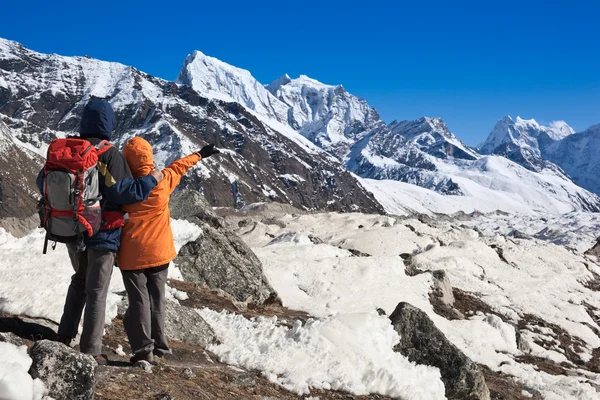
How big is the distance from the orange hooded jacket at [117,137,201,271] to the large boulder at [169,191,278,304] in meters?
8.98

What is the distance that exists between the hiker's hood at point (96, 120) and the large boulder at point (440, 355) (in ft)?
24.7

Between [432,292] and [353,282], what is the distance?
13.6 ft

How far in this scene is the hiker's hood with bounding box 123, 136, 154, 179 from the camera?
287 inches

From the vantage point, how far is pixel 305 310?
19719 mm

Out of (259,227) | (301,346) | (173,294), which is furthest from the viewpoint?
(259,227)

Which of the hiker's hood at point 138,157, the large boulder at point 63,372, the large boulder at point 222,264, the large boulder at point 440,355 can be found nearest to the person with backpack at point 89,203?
the hiker's hood at point 138,157

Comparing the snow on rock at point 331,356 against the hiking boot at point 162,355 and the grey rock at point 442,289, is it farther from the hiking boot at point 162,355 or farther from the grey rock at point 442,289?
the grey rock at point 442,289

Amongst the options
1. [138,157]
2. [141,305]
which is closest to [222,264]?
Result: [141,305]

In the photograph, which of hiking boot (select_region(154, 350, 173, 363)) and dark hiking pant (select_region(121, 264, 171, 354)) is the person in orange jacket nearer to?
dark hiking pant (select_region(121, 264, 171, 354))

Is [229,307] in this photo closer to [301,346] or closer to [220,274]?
[220,274]

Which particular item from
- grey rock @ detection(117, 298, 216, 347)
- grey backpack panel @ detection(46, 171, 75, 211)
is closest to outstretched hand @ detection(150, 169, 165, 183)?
grey backpack panel @ detection(46, 171, 75, 211)

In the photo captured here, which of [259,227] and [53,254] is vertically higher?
[259,227]

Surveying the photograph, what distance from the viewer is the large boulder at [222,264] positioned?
16.7 metres

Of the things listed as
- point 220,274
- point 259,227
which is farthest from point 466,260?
point 220,274
